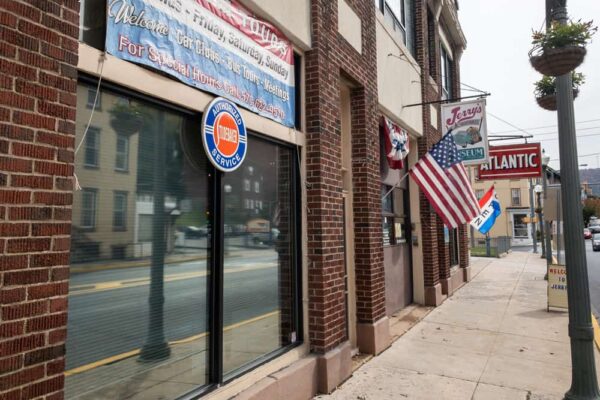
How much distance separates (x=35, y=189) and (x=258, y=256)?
265 cm

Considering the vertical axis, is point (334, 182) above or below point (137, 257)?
above

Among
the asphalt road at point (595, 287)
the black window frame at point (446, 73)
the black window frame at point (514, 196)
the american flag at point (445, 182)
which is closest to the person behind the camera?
the american flag at point (445, 182)

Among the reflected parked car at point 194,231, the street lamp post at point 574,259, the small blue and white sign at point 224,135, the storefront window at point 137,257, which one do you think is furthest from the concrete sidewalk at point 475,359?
the small blue and white sign at point 224,135

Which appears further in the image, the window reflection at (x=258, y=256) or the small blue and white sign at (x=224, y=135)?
the window reflection at (x=258, y=256)

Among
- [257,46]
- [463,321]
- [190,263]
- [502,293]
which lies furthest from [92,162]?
[502,293]

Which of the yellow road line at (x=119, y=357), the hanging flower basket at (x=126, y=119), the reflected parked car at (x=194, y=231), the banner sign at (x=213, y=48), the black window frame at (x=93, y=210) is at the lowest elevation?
the yellow road line at (x=119, y=357)

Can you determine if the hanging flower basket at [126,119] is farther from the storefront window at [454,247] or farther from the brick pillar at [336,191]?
the storefront window at [454,247]

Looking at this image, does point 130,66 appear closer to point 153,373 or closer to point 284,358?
point 153,373


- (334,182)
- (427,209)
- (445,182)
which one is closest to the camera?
(334,182)

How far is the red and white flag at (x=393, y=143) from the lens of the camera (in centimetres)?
837

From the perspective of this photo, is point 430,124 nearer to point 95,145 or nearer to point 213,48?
point 213,48

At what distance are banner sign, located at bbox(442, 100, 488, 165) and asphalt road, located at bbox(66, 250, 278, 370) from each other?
28.8ft

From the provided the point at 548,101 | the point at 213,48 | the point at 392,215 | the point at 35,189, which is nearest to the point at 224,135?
the point at 213,48

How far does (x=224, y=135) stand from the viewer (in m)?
4.13
